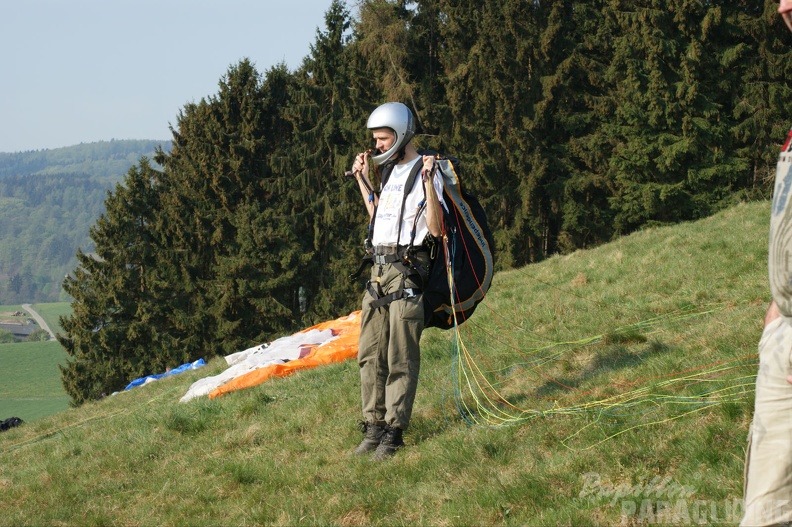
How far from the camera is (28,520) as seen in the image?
6391mm

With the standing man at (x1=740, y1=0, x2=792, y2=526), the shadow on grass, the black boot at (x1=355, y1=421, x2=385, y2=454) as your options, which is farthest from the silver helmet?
the standing man at (x1=740, y1=0, x2=792, y2=526)

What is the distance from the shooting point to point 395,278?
6.45 meters

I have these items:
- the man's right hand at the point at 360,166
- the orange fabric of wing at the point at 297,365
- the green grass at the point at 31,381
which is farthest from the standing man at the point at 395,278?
the green grass at the point at 31,381

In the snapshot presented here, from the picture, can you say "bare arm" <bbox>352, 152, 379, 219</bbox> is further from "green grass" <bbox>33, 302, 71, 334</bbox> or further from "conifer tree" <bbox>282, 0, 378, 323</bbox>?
"green grass" <bbox>33, 302, 71, 334</bbox>

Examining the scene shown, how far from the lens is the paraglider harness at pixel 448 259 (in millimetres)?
6453

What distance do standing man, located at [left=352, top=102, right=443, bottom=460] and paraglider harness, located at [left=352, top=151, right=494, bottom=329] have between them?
1 centimetres

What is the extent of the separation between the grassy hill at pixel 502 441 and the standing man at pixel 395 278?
0.37 metres

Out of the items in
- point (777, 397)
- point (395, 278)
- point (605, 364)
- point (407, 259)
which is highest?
point (407, 259)

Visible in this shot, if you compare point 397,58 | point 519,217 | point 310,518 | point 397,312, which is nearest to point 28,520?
point 310,518

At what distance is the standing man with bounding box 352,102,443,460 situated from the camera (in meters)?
6.33

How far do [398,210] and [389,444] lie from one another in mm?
1850

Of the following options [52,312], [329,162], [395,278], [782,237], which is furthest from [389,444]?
[52,312]

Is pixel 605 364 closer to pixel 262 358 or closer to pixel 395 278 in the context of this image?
pixel 395 278

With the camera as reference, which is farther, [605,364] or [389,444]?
[605,364]
